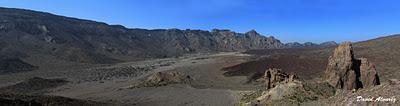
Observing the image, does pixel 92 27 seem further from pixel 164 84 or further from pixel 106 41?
pixel 164 84

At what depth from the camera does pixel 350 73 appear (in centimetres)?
2664

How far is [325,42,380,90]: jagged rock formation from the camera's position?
86.6 ft

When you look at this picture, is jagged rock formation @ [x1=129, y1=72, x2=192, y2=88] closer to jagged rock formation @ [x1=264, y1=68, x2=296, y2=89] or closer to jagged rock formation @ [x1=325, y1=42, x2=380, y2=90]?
jagged rock formation @ [x1=264, y1=68, x2=296, y2=89]

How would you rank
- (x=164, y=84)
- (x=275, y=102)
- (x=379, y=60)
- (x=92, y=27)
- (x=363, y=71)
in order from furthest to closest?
(x=92, y=27)
(x=379, y=60)
(x=164, y=84)
(x=363, y=71)
(x=275, y=102)

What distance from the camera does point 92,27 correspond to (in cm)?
17112

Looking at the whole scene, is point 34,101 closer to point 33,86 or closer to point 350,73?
point 350,73

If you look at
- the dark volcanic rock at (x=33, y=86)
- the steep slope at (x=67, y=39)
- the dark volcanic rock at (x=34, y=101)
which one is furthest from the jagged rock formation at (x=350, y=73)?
the steep slope at (x=67, y=39)

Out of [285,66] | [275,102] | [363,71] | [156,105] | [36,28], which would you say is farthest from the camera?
[36,28]

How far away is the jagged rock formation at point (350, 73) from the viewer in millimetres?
26406

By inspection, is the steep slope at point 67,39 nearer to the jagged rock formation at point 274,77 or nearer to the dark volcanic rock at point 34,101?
the dark volcanic rock at point 34,101

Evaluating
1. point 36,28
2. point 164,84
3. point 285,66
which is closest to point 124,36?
point 36,28

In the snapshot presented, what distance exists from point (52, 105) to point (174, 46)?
571 feet
